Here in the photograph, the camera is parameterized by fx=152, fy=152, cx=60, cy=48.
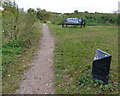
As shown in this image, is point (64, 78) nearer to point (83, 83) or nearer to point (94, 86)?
point (83, 83)

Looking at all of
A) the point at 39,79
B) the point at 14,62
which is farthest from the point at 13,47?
the point at 39,79

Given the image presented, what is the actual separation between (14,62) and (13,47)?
1.75 metres

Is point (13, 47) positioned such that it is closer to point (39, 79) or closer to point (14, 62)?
point (14, 62)

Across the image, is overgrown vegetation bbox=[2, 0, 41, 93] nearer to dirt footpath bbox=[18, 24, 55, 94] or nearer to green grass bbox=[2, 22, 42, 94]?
green grass bbox=[2, 22, 42, 94]

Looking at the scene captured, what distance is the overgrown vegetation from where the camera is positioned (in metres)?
4.48

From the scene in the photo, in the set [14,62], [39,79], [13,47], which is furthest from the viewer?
[13,47]

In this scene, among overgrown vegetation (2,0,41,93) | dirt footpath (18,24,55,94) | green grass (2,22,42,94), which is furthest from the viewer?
overgrown vegetation (2,0,41,93)

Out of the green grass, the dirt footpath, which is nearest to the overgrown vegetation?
the green grass

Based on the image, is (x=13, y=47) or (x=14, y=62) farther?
(x=13, y=47)

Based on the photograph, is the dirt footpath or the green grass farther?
the green grass

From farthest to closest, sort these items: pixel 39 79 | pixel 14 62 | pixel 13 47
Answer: pixel 13 47 → pixel 14 62 → pixel 39 79

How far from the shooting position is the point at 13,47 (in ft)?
23.7

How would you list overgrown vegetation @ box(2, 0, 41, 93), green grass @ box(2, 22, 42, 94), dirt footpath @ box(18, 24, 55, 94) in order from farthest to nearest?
overgrown vegetation @ box(2, 0, 41, 93) < green grass @ box(2, 22, 42, 94) < dirt footpath @ box(18, 24, 55, 94)

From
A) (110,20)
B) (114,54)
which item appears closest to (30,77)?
(114,54)
